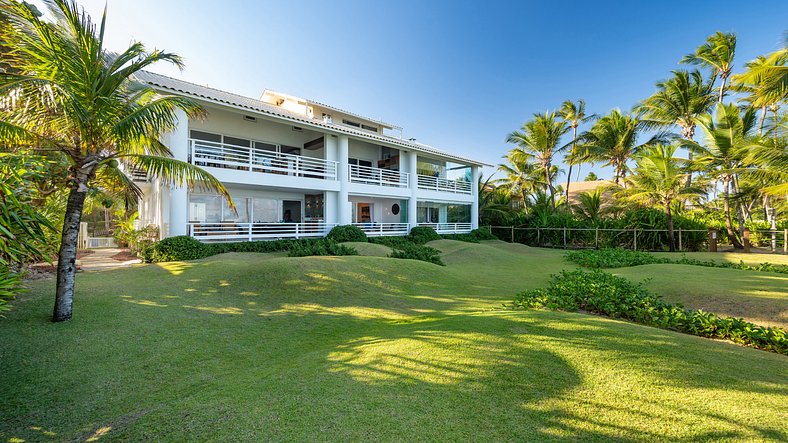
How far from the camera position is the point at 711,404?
2.75 m

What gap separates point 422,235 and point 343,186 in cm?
614

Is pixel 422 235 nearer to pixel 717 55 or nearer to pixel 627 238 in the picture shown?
pixel 627 238

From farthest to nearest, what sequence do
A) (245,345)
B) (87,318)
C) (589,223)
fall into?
(589,223)
(87,318)
(245,345)

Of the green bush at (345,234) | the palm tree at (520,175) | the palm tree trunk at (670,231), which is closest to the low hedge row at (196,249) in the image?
the green bush at (345,234)

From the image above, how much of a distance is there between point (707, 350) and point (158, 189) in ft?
56.6

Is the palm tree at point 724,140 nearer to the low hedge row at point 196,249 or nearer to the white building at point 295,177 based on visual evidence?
the white building at point 295,177

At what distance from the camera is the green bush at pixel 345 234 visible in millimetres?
16703

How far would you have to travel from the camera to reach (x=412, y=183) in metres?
22.4

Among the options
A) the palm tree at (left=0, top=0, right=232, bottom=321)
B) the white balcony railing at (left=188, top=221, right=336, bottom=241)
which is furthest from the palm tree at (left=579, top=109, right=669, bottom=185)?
the palm tree at (left=0, top=0, right=232, bottom=321)

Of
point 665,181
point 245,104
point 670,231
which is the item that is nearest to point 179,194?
point 245,104

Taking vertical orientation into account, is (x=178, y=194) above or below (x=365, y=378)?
above

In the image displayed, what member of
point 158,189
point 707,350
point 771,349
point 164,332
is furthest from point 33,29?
point 771,349

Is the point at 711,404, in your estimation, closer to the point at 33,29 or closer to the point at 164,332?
the point at 164,332

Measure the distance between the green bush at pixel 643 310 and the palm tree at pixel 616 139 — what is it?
85.1 ft
